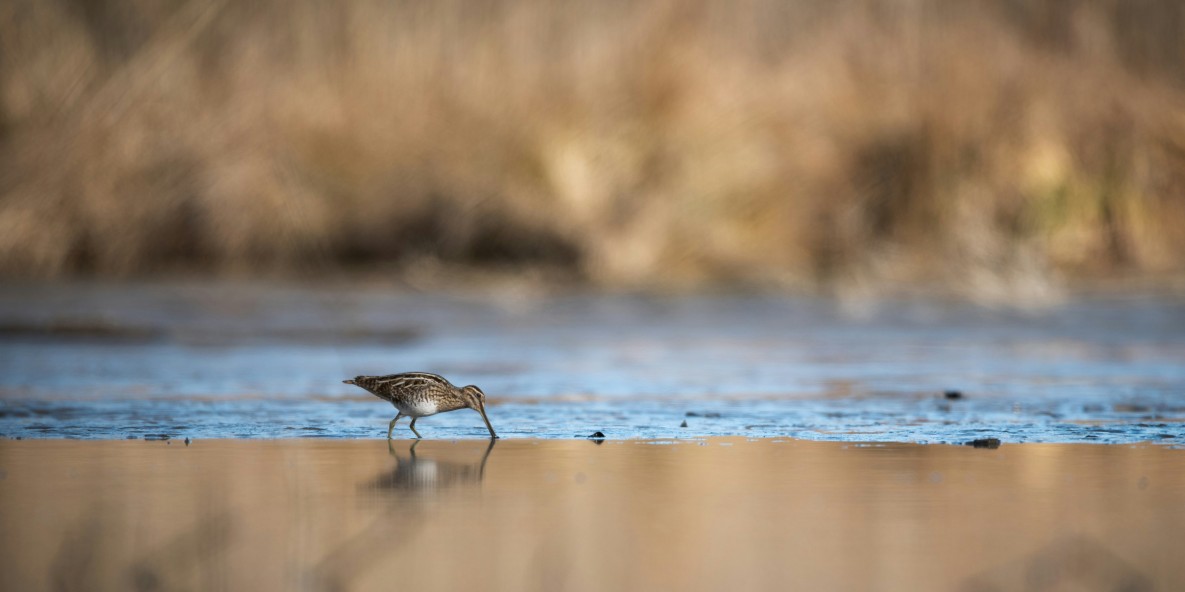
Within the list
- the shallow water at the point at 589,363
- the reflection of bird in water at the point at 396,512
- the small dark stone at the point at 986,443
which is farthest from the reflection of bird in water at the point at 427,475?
the small dark stone at the point at 986,443

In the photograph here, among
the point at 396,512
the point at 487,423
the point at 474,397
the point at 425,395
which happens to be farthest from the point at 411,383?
the point at 396,512

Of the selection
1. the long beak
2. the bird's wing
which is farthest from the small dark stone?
the bird's wing

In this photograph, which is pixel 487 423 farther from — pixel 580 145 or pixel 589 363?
pixel 580 145

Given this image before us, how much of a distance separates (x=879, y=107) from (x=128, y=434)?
8.81 metres

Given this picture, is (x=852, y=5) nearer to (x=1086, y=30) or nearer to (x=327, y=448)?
(x=1086, y=30)

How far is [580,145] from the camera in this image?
13.4m

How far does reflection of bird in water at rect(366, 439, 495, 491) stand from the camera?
5336mm

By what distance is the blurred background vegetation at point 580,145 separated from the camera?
41.9 ft

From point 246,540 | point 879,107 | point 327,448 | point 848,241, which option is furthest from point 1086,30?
point 246,540

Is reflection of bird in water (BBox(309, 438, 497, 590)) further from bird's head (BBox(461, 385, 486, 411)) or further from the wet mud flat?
bird's head (BBox(461, 385, 486, 411))

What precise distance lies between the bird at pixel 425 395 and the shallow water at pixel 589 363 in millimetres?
172

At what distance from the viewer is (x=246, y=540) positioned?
444 centimetres

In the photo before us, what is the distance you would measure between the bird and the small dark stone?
67.2 inches

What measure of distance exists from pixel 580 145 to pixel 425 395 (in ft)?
23.3
